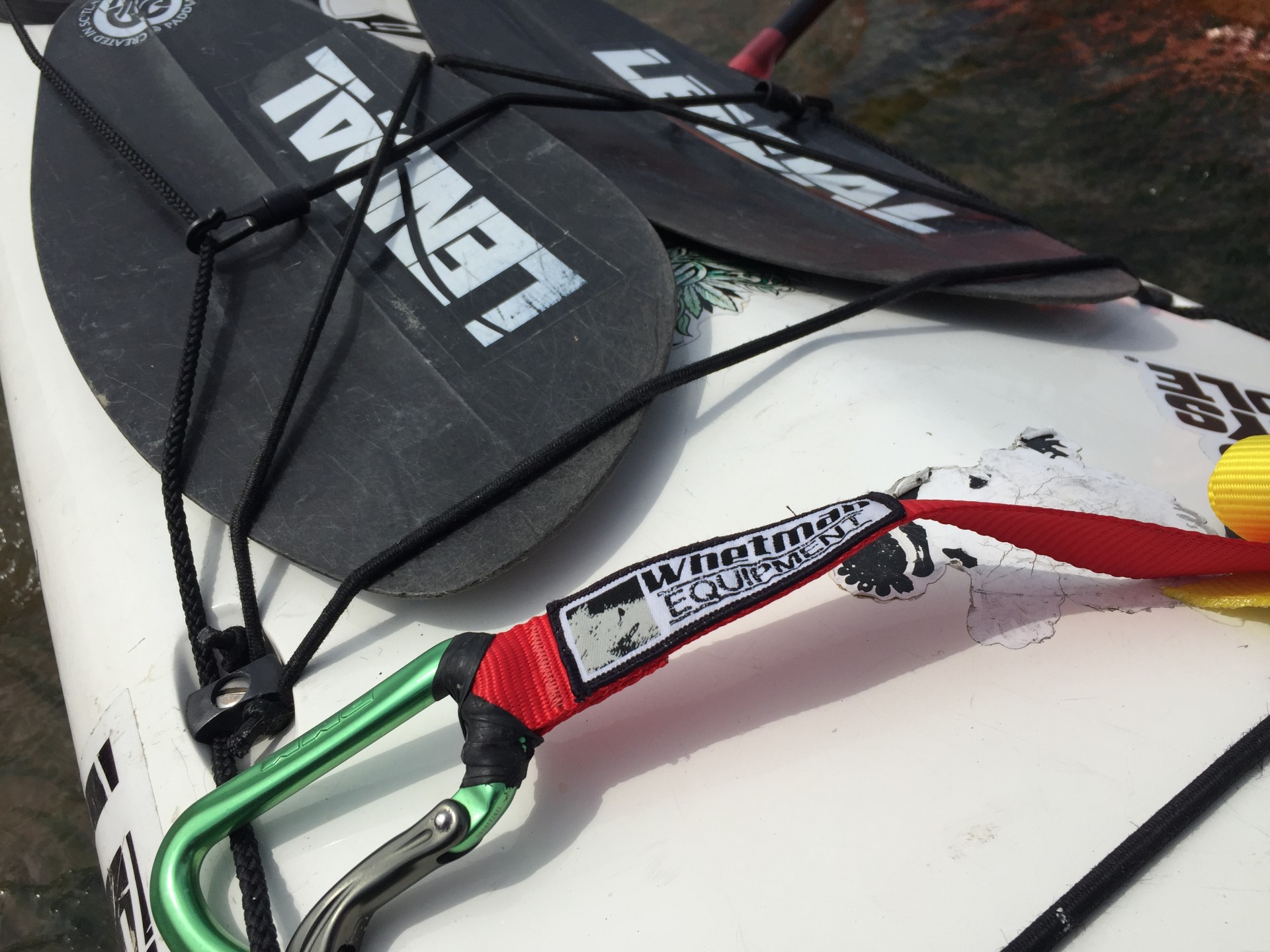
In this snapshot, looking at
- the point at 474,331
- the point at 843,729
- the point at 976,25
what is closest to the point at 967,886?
the point at 843,729

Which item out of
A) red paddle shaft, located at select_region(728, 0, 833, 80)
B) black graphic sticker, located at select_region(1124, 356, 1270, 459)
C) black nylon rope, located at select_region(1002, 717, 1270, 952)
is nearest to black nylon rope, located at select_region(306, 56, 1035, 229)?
black graphic sticker, located at select_region(1124, 356, 1270, 459)

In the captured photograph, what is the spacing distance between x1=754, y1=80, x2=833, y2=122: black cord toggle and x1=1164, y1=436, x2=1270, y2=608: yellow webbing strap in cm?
83

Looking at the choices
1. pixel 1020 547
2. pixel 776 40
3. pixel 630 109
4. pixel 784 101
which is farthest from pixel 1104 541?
pixel 776 40

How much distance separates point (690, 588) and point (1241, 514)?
42cm

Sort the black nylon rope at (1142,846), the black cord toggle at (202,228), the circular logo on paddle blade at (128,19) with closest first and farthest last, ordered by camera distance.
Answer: the black nylon rope at (1142,846) < the black cord toggle at (202,228) < the circular logo on paddle blade at (128,19)

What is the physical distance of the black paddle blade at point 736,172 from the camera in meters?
1.04

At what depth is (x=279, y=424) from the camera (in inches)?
32.7

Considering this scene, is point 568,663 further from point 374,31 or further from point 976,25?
point 976,25

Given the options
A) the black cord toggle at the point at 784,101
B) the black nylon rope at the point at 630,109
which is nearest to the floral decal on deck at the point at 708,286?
the black nylon rope at the point at 630,109

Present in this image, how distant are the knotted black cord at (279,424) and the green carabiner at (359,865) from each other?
4.6 inches

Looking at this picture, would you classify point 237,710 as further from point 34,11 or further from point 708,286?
point 34,11

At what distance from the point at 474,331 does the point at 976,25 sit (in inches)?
82.9

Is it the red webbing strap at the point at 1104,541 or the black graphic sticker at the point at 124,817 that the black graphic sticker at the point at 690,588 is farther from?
the black graphic sticker at the point at 124,817

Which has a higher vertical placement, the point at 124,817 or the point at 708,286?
the point at 708,286
